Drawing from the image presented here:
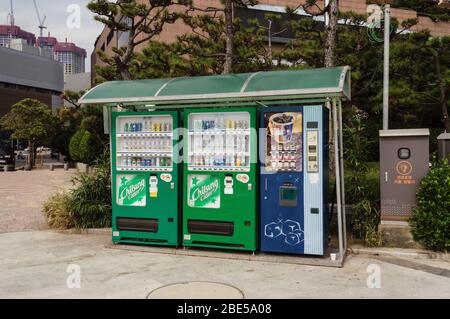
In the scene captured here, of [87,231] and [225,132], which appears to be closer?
[225,132]

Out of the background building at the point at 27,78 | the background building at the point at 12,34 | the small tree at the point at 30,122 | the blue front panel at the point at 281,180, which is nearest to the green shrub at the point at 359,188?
the blue front panel at the point at 281,180

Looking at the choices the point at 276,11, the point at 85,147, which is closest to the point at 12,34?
the point at 85,147

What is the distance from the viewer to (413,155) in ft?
22.8

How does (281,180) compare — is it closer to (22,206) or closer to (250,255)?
(250,255)

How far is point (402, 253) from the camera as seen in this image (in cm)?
678

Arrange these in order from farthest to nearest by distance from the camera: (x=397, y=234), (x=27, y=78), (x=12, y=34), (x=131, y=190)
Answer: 1. (x=12, y=34)
2. (x=27, y=78)
3. (x=131, y=190)
4. (x=397, y=234)

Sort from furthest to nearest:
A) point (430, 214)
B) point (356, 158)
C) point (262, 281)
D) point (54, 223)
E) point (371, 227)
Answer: point (54, 223), point (356, 158), point (371, 227), point (430, 214), point (262, 281)

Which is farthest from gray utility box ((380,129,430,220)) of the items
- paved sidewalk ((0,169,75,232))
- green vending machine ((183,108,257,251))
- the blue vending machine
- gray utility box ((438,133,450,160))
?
paved sidewalk ((0,169,75,232))

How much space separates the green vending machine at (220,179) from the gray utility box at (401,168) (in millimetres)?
2094

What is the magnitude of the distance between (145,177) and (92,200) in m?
2.22

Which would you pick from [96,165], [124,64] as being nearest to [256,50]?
[124,64]

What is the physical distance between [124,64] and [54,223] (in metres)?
5.96

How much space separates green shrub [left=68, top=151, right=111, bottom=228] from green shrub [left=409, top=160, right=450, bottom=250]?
18.8ft

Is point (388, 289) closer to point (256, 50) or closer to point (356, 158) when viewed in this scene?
point (356, 158)
